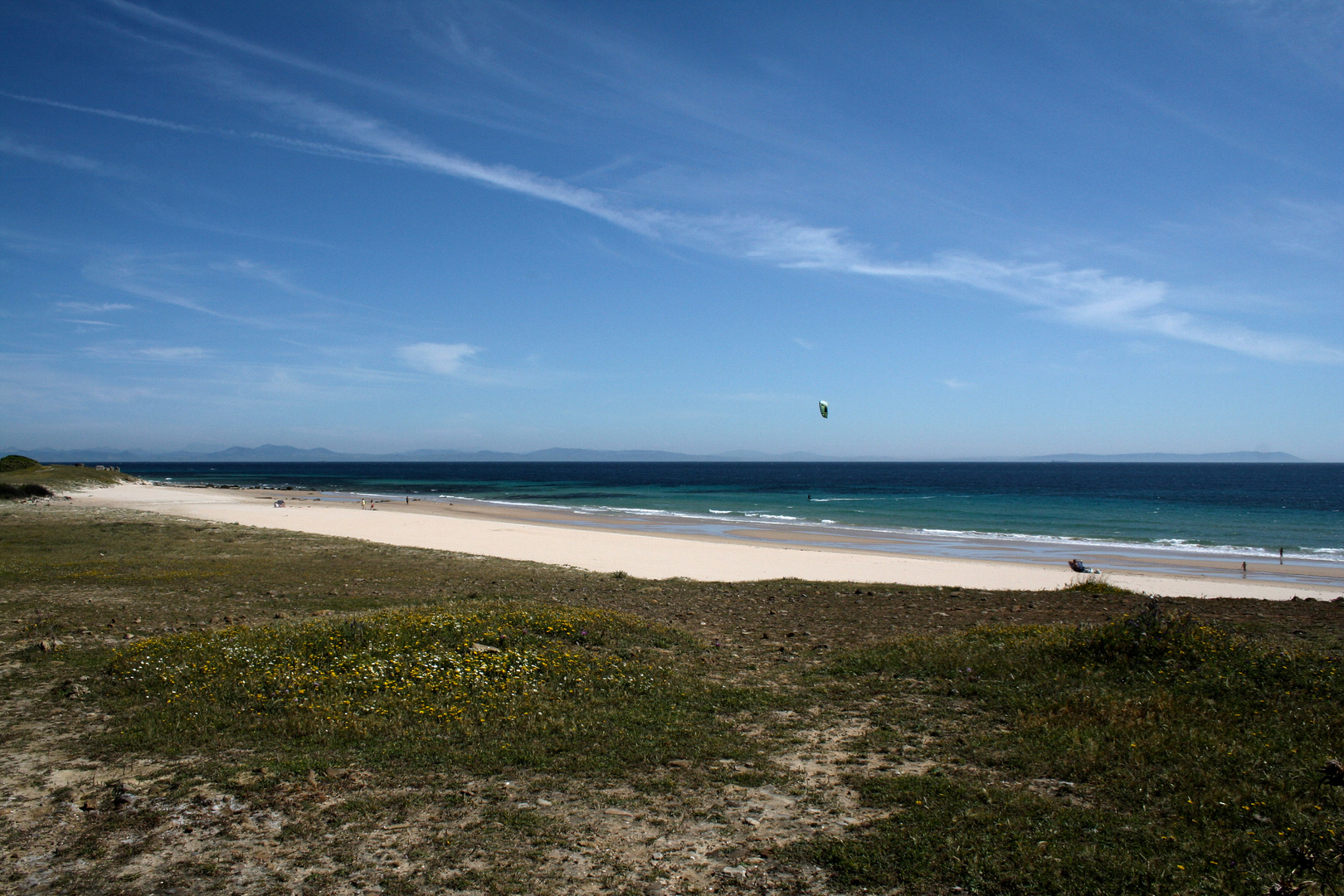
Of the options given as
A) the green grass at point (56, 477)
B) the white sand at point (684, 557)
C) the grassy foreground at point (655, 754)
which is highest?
the green grass at point (56, 477)

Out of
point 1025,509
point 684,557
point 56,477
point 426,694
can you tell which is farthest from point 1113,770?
point 56,477

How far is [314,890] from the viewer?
5.30 m

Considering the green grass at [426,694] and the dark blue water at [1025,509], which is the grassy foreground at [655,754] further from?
the dark blue water at [1025,509]

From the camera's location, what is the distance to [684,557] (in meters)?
34.2

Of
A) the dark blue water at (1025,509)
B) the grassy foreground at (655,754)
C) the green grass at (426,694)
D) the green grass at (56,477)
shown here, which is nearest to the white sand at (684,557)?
the grassy foreground at (655,754)

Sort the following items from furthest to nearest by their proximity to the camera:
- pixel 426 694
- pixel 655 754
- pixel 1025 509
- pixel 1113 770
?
pixel 1025 509 < pixel 426 694 < pixel 655 754 < pixel 1113 770

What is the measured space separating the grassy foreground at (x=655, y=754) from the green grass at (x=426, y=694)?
2.0 inches

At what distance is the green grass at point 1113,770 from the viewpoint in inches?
215

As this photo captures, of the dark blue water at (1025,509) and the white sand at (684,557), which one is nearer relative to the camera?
the white sand at (684,557)

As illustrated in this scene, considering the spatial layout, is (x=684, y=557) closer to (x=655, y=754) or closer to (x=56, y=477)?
(x=655, y=754)

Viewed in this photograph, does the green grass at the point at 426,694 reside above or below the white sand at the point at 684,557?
above

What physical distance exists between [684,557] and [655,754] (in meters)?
26.4

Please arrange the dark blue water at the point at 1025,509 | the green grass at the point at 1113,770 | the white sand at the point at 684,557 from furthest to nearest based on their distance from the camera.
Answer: the dark blue water at the point at 1025,509
the white sand at the point at 684,557
the green grass at the point at 1113,770

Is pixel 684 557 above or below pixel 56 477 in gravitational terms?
below
